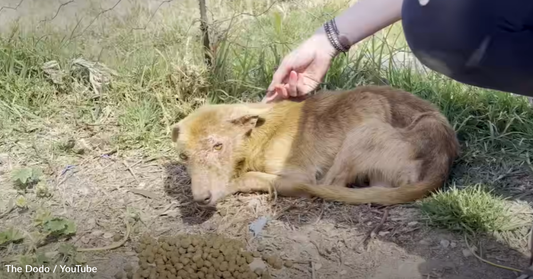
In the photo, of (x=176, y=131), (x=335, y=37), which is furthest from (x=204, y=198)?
(x=335, y=37)

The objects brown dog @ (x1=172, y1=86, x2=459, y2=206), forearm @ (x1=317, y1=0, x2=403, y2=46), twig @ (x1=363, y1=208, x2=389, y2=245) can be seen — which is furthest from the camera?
brown dog @ (x1=172, y1=86, x2=459, y2=206)

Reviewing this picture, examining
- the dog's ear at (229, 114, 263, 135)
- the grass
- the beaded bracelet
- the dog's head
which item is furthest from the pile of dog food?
the grass

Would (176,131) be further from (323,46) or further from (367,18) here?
(367,18)

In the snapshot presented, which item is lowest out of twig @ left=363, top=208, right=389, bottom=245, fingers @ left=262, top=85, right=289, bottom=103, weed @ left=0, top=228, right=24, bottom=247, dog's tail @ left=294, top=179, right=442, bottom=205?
weed @ left=0, top=228, right=24, bottom=247

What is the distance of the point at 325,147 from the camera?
13.1 ft

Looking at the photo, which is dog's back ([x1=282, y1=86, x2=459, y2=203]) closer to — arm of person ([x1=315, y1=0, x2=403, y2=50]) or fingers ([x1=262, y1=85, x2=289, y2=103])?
fingers ([x1=262, y1=85, x2=289, y2=103])

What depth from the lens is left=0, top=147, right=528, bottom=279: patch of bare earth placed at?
10.0ft

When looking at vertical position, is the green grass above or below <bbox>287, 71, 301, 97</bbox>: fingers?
below

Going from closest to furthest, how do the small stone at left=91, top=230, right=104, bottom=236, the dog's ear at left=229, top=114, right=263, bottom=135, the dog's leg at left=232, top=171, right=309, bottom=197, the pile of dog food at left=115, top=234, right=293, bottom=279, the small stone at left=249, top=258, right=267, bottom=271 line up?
1. the pile of dog food at left=115, top=234, right=293, bottom=279
2. the small stone at left=249, top=258, right=267, bottom=271
3. the small stone at left=91, top=230, right=104, bottom=236
4. the dog's leg at left=232, top=171, right=309, bottom=197
5. the dog's ear at left=229, top=114, right=263, bottom=135

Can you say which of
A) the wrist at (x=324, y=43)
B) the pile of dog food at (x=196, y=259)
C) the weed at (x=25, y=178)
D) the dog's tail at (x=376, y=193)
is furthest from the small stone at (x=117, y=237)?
the wrist at (x=324, y=43)

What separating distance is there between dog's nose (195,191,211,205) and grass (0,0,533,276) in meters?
0.95

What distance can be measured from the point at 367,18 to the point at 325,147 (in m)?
1.31

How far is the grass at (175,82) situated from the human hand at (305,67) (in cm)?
111

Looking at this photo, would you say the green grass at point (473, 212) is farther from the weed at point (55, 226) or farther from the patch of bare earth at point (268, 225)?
the weed at point (55, 226)
